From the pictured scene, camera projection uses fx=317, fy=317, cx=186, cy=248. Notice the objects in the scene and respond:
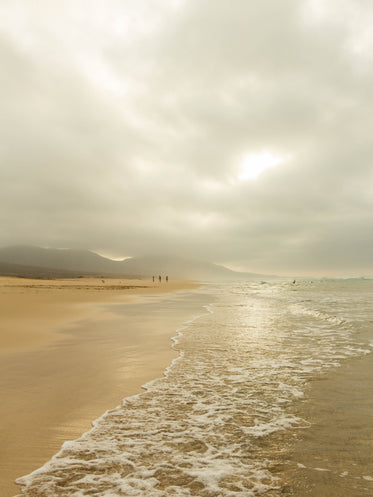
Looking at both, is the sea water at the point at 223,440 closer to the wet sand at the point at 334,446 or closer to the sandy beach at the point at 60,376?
the wet sand at the point at 334,446

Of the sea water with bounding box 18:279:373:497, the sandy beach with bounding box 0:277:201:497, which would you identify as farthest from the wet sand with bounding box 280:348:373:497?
the sandy beach with bounding box 0:277:201:497

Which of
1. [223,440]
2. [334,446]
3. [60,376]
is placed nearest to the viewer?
[334,446]

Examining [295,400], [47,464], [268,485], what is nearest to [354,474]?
[268,485]

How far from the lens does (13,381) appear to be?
594 cm

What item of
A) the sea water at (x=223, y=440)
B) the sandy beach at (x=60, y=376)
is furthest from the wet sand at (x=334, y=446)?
the sandy beach at (x=60, y=376)

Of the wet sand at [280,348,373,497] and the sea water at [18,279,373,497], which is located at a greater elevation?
the wet sand at [280,348,373,497]

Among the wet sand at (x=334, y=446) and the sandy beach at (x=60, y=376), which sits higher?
the wet sand at (x=334, y=446)

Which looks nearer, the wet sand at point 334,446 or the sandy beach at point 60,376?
the wet sand at point 334,446

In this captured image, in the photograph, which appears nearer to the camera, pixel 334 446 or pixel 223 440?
pixel 334 446

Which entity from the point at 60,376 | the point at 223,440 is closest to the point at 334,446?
the point at 223,440

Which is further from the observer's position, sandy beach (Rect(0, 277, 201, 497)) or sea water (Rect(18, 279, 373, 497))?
sandy beach (Rect(0, 277, 201, 497))

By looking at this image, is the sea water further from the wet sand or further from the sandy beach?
the sandy beach

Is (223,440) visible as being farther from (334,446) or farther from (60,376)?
(60,376)

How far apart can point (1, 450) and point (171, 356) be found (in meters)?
4.86
